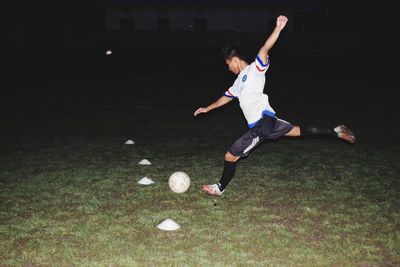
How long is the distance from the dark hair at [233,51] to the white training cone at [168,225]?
7.72ft

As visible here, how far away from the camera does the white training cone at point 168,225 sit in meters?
5.34

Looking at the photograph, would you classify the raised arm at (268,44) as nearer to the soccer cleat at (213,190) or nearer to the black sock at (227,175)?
the black sock at (227,175)

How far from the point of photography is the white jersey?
6.23m

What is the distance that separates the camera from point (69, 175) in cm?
773

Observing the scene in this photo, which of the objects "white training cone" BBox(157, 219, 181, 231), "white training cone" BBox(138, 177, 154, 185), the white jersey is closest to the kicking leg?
the white jersey

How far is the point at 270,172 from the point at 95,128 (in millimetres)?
5874

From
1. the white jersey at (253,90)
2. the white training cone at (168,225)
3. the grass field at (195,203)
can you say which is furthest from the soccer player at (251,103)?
the white training cone at (168,225)

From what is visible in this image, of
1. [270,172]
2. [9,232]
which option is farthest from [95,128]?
[9,232]

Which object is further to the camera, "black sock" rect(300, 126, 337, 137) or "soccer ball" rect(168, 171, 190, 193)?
"black sock" rect(300, 126, 337, 137)

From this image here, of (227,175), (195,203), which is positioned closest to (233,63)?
(227,175)

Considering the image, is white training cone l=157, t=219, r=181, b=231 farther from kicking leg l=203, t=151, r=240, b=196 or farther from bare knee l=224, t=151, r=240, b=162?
bare knee l=224, t=151, r=240, b=162

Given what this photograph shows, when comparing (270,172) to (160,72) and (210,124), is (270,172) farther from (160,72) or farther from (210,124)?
(160,72)

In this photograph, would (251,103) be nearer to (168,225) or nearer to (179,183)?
(179,183)

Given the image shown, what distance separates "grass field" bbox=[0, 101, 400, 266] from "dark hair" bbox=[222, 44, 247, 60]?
1.97 m
